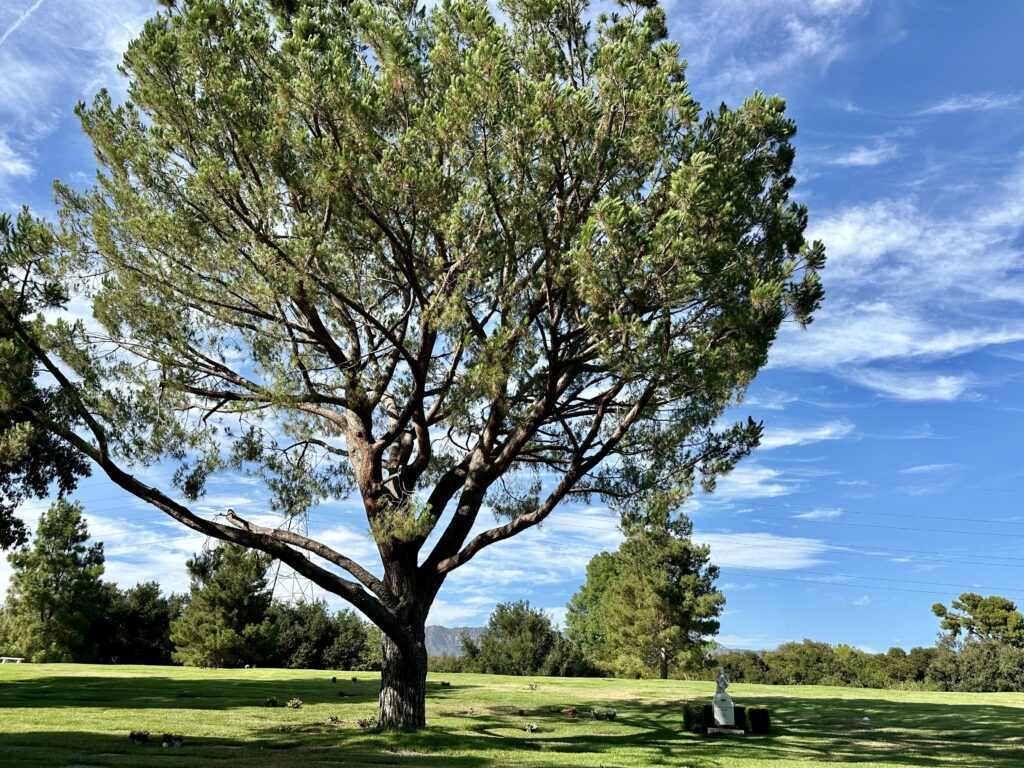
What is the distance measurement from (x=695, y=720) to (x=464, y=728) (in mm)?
4559

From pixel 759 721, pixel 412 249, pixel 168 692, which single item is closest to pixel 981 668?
pixel 759 721

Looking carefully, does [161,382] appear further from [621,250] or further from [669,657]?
[669,657]

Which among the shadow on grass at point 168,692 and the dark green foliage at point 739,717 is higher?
the dark green foliage at point 739,717

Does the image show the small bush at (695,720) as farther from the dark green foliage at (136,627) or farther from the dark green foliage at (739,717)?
the dark green foliage at (136,627)

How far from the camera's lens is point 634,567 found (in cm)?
3691

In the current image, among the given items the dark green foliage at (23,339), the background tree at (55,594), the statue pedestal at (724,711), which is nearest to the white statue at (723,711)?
the statue pedestal at (724,711)

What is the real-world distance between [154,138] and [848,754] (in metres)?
14.2

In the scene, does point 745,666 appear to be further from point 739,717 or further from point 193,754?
point 193,754

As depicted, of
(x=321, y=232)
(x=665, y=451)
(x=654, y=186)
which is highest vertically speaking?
(x=654, y=186)

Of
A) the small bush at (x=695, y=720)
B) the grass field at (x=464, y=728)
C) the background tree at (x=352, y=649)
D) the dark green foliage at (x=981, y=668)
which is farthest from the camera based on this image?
the background tree at (x=352, y=649)

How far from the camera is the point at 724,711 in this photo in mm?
14203

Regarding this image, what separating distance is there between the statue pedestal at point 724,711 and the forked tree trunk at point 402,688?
6.10 metres

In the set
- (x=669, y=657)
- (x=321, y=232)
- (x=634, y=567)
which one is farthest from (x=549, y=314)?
(x=669, y=657)

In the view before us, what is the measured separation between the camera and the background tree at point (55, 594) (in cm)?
3466
